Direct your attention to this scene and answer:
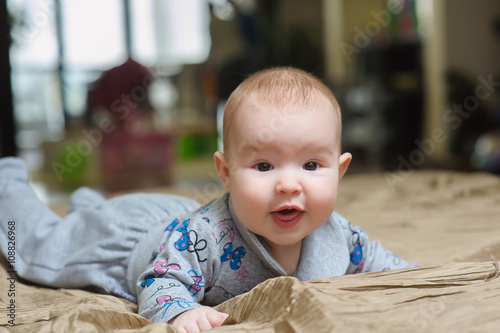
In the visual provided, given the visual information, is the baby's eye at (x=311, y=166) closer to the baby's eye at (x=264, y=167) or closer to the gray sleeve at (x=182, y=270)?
the baby's eye at (x=264, y=167)

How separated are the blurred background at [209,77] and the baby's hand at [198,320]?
8.89 ft

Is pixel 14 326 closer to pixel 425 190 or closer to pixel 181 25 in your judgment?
pixel 425 190

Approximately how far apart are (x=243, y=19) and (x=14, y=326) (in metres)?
5.79

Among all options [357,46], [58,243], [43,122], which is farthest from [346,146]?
[58,243]

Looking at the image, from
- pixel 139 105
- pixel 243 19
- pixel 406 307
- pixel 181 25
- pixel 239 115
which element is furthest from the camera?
pixel 181 25

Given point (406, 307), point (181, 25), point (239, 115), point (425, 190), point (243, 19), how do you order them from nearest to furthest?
point (406, 307) < point (239, 115) < point (425, 190) < point (243, 19) < point (181, 25)

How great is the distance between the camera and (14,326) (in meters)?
0.78

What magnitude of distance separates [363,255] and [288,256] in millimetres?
169

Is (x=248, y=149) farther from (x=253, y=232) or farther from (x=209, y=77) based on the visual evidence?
(x=209, y=77)

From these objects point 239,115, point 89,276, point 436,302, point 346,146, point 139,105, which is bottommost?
point 346,146

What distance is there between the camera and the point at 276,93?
2.79ft

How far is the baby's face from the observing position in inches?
32.2

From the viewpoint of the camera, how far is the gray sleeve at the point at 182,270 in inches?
32.5

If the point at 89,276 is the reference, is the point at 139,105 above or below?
below
